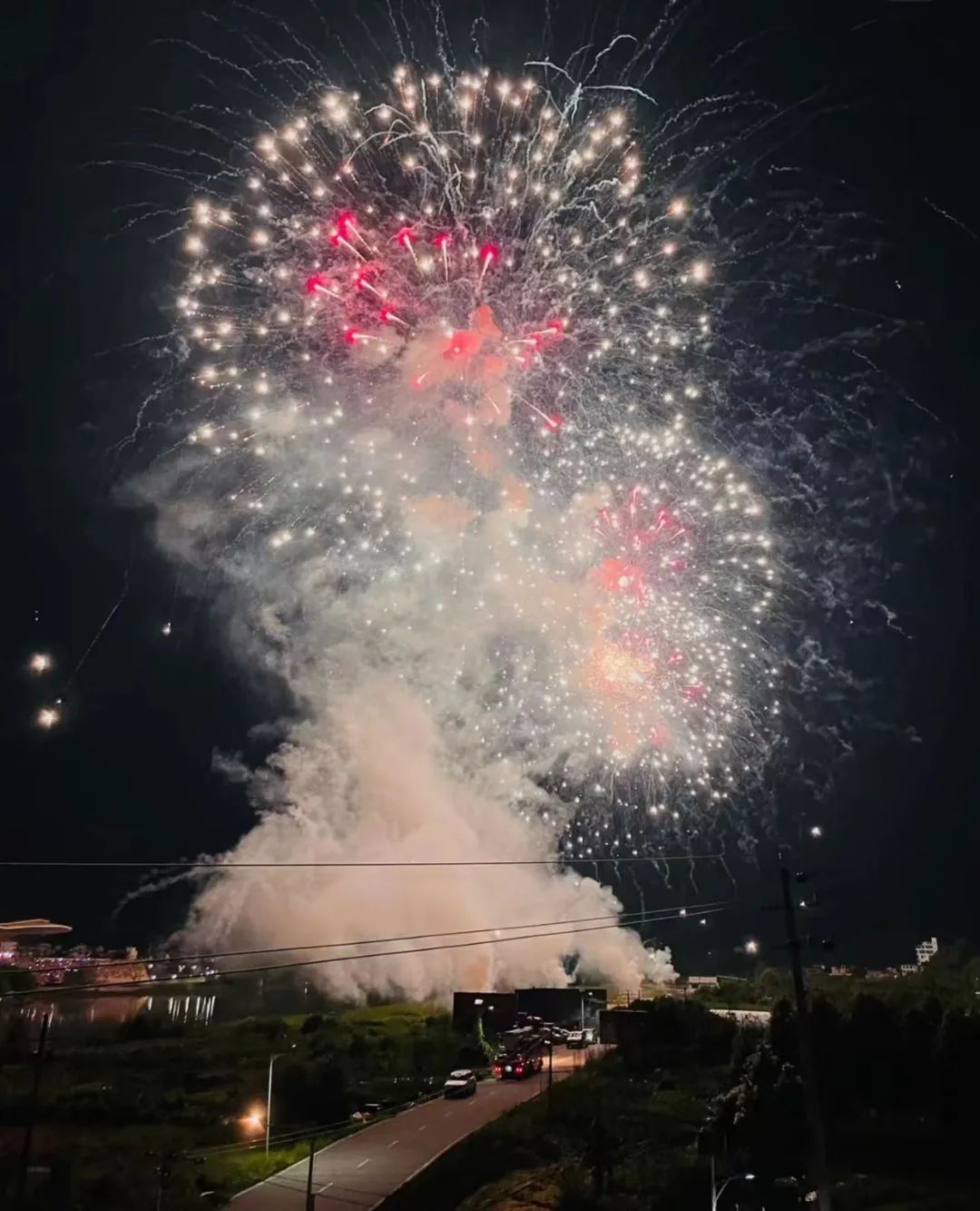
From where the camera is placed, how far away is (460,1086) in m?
48.5

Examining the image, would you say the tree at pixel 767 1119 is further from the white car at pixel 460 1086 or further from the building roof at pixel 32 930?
the building roof at pixel 32 930

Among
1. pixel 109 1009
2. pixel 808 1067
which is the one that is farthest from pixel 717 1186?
pixel 109 1009

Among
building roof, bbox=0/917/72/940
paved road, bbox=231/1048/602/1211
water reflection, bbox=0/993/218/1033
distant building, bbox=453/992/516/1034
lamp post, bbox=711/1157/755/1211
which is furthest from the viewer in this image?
building roof, bbox=0/917/72/940

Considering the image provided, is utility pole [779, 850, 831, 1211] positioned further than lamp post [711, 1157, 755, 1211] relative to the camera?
No

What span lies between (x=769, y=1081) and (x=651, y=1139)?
17.7 ft

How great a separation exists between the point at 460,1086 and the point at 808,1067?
1289 inches

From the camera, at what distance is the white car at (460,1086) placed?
4828 centimetres

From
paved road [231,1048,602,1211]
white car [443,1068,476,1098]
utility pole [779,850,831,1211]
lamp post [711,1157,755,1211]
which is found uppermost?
utility pole [779,850,831,1211]

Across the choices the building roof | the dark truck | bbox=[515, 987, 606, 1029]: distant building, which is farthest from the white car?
the building roof

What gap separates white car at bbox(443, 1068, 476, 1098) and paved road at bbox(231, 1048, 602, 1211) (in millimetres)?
460

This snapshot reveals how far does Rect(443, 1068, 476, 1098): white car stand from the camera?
48281 mm

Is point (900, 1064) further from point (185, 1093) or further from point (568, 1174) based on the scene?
point (185, 1093)

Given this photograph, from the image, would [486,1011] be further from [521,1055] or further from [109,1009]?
[109,1009]

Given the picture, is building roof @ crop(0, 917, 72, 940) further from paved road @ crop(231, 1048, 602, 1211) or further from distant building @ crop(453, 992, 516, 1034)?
paved road @ crop(231, 1048, 602, 1211)
